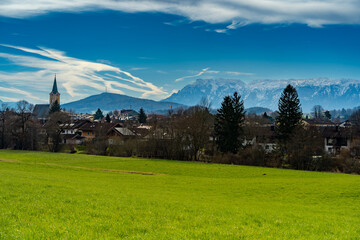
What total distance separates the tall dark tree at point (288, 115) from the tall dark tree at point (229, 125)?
363 inches

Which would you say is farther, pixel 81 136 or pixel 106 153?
pixel 81 136

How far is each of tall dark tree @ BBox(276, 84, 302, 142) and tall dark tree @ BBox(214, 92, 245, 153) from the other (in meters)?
9.23

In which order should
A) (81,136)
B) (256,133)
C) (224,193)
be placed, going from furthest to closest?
(81,136)
(256,133)
(224,193)

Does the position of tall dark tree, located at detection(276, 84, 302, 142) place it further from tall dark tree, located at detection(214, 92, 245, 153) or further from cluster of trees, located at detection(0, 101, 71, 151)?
cluster of trees, located at detection(0, 101, 71, 151)

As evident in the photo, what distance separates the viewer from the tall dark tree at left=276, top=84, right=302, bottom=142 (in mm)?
71250

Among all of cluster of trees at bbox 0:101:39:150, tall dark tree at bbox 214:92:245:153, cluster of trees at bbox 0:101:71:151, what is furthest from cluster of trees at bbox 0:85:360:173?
cluster of trees at bbox 0:101:39:150

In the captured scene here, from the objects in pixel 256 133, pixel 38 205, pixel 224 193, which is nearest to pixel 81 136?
pixel 256 133

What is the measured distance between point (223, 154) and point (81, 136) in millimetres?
73723

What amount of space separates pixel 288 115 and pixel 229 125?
45.7 feet

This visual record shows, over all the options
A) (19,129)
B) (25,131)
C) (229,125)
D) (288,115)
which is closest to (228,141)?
(229,125)

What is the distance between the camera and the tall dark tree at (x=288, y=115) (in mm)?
71250

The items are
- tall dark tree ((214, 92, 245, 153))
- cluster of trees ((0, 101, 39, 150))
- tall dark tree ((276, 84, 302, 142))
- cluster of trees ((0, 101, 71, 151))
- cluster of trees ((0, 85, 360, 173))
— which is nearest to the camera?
cluster of trees ((0, 85, 360, 173))

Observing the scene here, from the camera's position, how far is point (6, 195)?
633 inches

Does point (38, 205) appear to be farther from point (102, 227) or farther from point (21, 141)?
point (21, 141)
